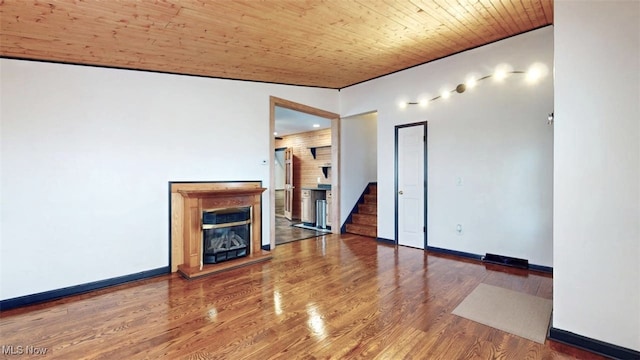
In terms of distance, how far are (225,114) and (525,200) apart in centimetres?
410

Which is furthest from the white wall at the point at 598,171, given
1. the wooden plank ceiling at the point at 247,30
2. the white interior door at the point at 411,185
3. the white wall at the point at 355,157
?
the white wall at the point at 355,157

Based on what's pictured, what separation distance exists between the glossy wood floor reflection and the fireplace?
0.99 ft

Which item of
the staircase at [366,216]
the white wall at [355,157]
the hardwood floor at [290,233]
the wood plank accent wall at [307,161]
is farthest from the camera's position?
the wood plank accent wall at [307,161]

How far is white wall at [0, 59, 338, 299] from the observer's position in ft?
8.92

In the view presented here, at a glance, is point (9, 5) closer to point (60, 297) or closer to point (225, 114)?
point (225, 114)

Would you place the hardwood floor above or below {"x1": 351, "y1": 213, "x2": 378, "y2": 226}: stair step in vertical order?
below

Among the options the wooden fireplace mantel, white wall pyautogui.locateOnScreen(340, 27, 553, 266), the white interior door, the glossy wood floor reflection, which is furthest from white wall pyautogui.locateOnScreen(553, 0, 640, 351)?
the wooden fireplace mantel

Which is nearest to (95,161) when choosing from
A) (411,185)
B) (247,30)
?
(247,30)

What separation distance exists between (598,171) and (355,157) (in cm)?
435

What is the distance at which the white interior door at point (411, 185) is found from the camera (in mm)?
4598

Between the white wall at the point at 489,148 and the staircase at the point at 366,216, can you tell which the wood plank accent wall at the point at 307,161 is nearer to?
the staircase at the point at 366,216

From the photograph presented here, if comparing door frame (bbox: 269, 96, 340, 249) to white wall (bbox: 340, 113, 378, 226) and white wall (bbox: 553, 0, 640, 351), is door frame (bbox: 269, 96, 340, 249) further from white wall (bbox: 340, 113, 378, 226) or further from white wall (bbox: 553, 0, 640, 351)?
white wall (bbox: 553, 0, 640, 351)

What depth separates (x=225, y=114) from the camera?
13.4 feet

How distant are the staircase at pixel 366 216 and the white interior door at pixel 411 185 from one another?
0.76 m
